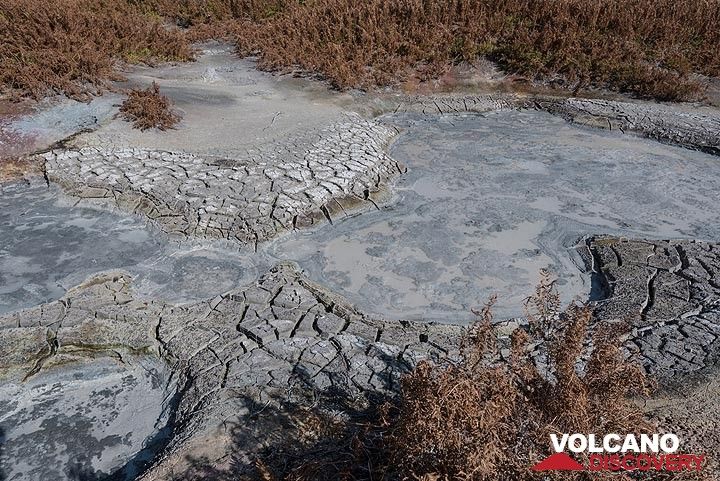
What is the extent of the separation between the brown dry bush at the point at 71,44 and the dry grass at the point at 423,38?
0.03 meters

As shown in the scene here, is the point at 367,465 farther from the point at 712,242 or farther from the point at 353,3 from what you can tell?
the point at 353,3

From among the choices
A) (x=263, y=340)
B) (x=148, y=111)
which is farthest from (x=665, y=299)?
(x=148, y=111)

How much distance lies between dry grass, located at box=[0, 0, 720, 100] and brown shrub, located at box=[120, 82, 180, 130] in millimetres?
1072

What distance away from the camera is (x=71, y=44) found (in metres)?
11.1

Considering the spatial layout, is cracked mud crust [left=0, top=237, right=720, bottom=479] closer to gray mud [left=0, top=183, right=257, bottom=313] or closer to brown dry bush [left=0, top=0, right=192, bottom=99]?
gray mud [left=0, top=183, right=257, bottom=313]

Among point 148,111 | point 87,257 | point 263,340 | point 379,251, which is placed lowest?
point 379,251

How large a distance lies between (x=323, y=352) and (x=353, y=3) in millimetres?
12295

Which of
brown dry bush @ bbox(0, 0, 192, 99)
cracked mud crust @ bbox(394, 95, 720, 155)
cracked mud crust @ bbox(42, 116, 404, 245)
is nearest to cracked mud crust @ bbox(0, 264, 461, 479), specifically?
cracked mud crust @ bbox(42, 116, 404, 245)

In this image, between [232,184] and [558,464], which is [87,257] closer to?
[232,184]

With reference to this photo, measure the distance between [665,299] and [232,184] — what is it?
5.41 m

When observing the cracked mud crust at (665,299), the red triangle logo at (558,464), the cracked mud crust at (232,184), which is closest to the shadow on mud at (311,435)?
the red triangle logo at (558,464)

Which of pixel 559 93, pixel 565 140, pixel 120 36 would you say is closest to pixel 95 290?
pixel 565 140

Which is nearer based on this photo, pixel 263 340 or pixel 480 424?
pixel 480 424

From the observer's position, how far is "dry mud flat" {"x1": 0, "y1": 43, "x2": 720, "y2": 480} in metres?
4.61
